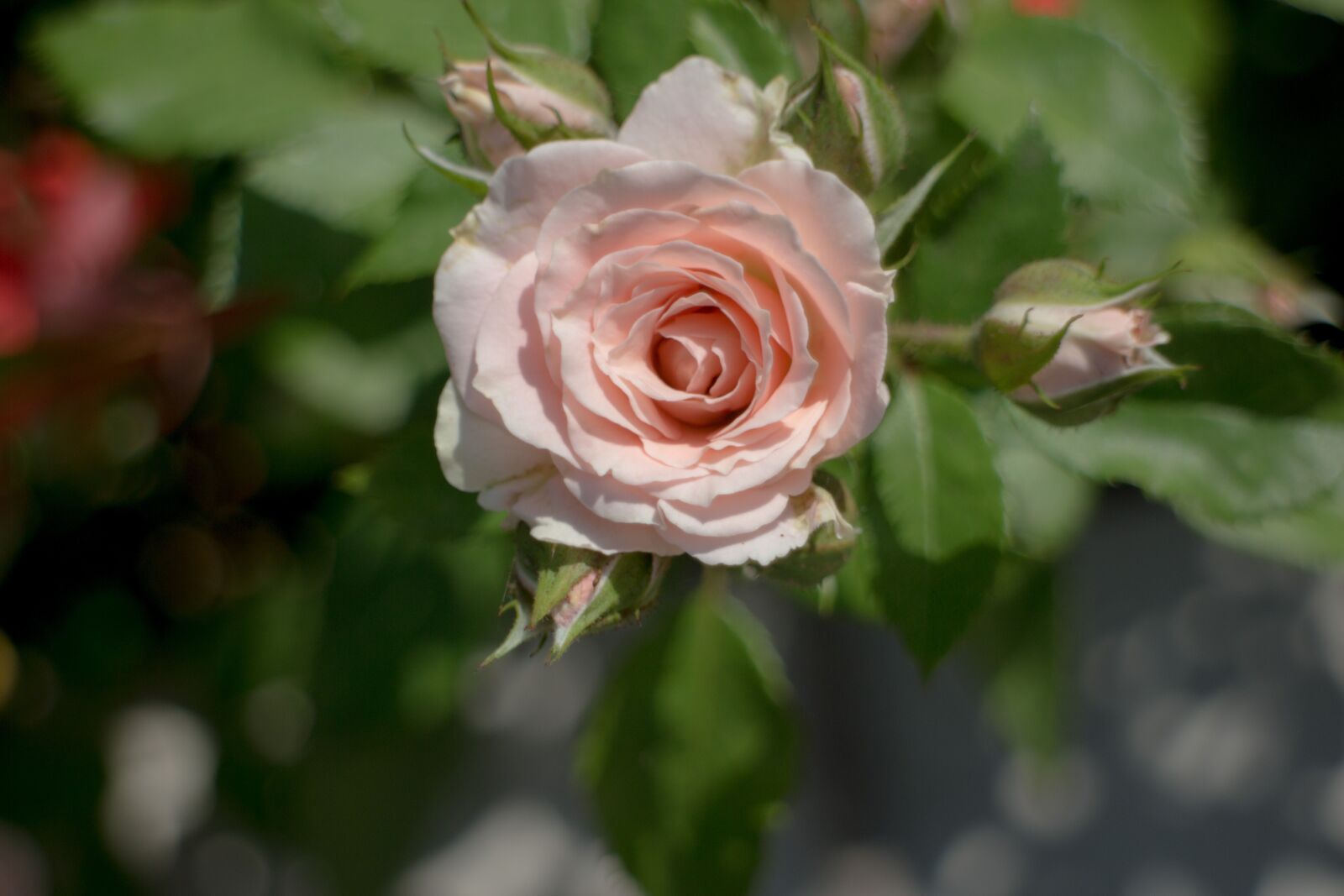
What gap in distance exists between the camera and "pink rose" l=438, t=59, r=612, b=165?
17.8 inches

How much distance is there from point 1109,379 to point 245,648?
0.89 meters

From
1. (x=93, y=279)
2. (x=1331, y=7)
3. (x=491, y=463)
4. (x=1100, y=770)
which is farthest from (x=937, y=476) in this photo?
(x=1100, y=770)

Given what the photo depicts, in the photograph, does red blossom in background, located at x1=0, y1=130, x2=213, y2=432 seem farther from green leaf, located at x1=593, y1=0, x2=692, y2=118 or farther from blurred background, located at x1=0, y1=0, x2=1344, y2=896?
green leaf, located at x1=593, y1=0, x2=692, y2=118

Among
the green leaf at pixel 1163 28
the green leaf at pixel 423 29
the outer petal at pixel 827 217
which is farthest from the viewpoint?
the green leaf at pixel 1163 28

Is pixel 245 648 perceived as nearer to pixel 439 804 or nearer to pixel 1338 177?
pixel 439 804

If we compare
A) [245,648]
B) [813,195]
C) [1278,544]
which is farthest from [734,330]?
[245,648]

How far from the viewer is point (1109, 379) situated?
16.9 inches

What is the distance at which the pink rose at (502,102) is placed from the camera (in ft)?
1.49

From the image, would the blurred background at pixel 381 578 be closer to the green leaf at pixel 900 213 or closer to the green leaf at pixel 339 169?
the green leaf at pixel 339 169

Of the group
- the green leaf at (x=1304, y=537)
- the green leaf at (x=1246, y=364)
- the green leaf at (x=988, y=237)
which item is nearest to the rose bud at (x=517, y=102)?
the green leaf at (x=988, y=237)

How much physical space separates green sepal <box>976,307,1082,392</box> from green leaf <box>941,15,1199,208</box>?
0.21 m

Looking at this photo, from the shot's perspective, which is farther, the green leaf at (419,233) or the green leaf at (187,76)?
the green leaf at (187,76)

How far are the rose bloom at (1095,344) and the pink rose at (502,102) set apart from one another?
0.22 m

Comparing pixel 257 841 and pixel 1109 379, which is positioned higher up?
pixel 1109 379
